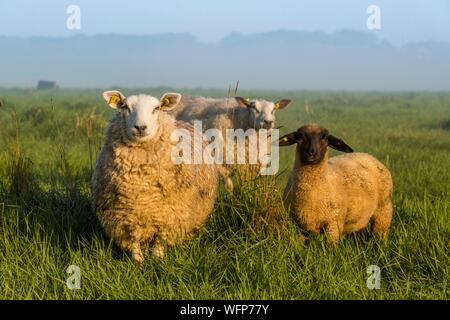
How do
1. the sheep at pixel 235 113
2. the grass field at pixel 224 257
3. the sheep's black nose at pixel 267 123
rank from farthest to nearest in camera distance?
the sheep at pixel 235 113 < the sheep's black nose at pixel 267 123 < the grass field at pixel 224 257

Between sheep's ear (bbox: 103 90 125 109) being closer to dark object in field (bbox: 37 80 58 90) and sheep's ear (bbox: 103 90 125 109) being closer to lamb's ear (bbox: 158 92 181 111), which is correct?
lamb's ear (bbox: 158 92 181 111)

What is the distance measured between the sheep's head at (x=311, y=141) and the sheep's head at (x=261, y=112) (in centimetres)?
287

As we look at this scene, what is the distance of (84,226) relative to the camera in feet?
16.9

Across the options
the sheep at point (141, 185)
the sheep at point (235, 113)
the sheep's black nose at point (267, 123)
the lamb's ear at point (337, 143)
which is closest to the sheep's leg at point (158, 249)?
the sheep at point (141, 185)

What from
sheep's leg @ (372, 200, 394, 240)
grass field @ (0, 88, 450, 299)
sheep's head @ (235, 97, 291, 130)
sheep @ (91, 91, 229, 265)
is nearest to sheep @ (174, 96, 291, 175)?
sheep's head @ (235, 97, 291, 130)

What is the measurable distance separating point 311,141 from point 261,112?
10.5ft

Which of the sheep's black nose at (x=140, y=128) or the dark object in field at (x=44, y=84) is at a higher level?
the dark object in field at (x=44, y=84)

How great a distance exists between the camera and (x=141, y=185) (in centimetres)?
448

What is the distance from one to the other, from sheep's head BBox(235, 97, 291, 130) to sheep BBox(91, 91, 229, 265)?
3.32m

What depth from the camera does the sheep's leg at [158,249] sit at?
4453 mm

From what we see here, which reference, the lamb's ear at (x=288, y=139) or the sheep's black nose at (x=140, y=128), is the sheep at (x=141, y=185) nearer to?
the sheep's black nose at (x=140, y=128)
